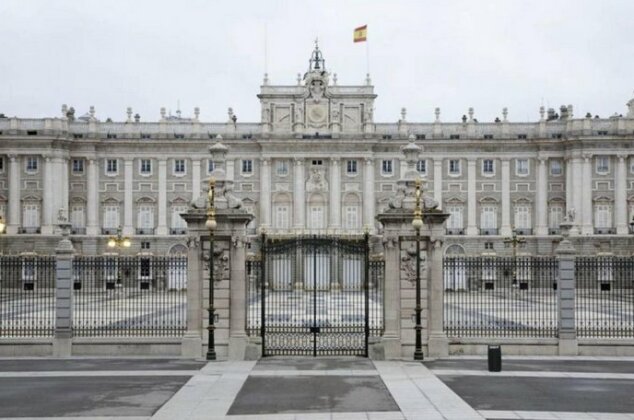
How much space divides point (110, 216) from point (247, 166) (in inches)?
604

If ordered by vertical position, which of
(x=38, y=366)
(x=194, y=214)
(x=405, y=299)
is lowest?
(x=38, y=366)

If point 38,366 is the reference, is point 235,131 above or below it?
above

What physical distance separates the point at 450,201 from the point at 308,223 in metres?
15.2

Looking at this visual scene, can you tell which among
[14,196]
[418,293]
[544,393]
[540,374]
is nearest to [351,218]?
[14,196]

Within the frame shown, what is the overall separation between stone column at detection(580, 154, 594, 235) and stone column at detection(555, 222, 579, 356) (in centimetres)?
6498

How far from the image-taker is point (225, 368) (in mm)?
24812

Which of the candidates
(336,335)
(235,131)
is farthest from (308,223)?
(336,335)

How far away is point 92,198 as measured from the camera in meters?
92.6

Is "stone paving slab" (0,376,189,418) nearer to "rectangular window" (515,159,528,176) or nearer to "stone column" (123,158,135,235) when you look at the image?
"stone column" (123,158,135,235)

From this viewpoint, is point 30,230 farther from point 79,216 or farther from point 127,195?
point 127,195

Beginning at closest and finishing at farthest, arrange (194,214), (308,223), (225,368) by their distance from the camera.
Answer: (225,368) < (194,214) < (308,223)

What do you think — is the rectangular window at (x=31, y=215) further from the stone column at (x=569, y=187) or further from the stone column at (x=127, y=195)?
the stone column at (x=569, y=187)

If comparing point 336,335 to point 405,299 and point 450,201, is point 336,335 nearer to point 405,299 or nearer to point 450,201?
point 405,299

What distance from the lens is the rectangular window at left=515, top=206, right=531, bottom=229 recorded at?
9275 cm
